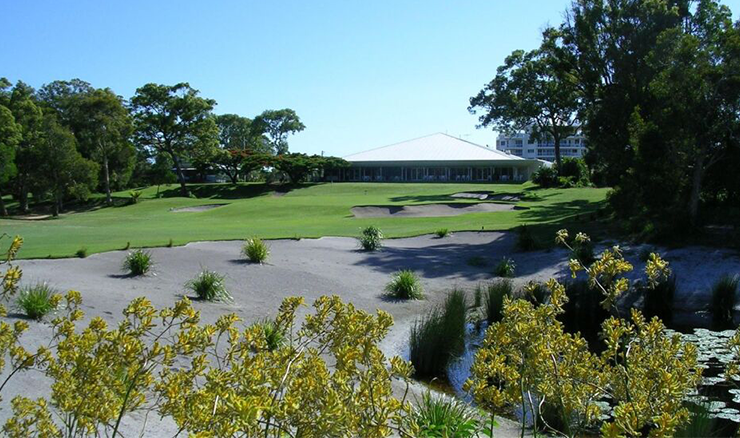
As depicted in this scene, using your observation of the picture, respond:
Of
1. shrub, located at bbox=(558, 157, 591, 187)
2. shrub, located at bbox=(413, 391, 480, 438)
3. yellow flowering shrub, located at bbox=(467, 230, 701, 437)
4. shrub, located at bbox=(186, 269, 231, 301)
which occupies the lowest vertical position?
shrub, located at bbox=(413, 391, 480, 438)

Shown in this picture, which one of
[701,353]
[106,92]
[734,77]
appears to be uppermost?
[106,92]

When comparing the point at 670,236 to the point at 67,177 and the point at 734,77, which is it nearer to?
the point at 734,77

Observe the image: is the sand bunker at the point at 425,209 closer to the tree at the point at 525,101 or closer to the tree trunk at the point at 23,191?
the tree at the point at 525,101

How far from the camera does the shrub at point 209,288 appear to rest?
44.5 ft

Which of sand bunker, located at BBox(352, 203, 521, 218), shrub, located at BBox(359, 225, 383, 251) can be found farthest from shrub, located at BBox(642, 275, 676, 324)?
sand bunker, located at BBox(352, 203, 521, 218)

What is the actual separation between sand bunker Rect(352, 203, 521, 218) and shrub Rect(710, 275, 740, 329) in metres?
23.7

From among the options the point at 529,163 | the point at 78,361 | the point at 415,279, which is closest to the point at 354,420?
the point at 78,361

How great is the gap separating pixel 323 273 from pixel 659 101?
13946 mm

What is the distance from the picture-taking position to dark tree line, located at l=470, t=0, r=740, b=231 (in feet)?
70.9

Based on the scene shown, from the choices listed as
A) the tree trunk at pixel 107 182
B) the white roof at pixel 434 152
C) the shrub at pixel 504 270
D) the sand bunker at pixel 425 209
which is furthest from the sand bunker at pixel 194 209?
the shrub at pixel 504 270

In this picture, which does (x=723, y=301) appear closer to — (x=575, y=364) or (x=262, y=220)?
(x=575, y=364)

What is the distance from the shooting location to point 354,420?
3.00 m

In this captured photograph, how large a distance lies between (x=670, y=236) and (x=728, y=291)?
18.6 feet

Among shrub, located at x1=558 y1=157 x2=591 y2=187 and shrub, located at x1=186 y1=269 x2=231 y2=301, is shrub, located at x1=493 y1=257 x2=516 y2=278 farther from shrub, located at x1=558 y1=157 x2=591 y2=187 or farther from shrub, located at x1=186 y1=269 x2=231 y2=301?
shrub, located at x1=558 y1=157 x2=591 y2=187
